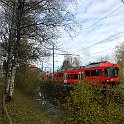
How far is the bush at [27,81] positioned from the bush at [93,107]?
2005 centimetres

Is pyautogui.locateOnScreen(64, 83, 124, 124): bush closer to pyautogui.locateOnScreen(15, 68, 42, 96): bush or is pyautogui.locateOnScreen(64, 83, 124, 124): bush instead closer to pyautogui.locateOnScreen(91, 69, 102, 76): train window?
pyautogui.locateOnScreen(91, 69, 102, 76): train window

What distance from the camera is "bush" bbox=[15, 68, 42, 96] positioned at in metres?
38.9

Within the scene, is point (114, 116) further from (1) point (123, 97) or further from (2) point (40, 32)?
(2) point (40, 32)

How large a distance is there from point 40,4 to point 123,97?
10310 millimetres

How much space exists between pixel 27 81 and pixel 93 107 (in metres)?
22.9

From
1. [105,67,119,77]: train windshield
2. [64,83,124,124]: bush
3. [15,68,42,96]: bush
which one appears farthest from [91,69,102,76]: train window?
[64,83,124,124]: bush

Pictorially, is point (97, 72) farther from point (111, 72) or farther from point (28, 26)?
point (28, 26)

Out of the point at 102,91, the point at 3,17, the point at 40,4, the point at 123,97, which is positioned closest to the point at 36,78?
the point at 3,17

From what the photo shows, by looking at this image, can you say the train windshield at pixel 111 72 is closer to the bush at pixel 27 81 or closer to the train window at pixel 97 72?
the train window at pixel 97 72

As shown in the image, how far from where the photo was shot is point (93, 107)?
17016mm

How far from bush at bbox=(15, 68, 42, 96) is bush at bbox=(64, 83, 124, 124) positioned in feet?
65.8

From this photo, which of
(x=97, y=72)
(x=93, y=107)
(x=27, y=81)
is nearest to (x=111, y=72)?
(x=97, y=72)

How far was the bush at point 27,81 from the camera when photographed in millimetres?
38875

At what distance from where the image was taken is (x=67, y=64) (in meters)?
96.0
